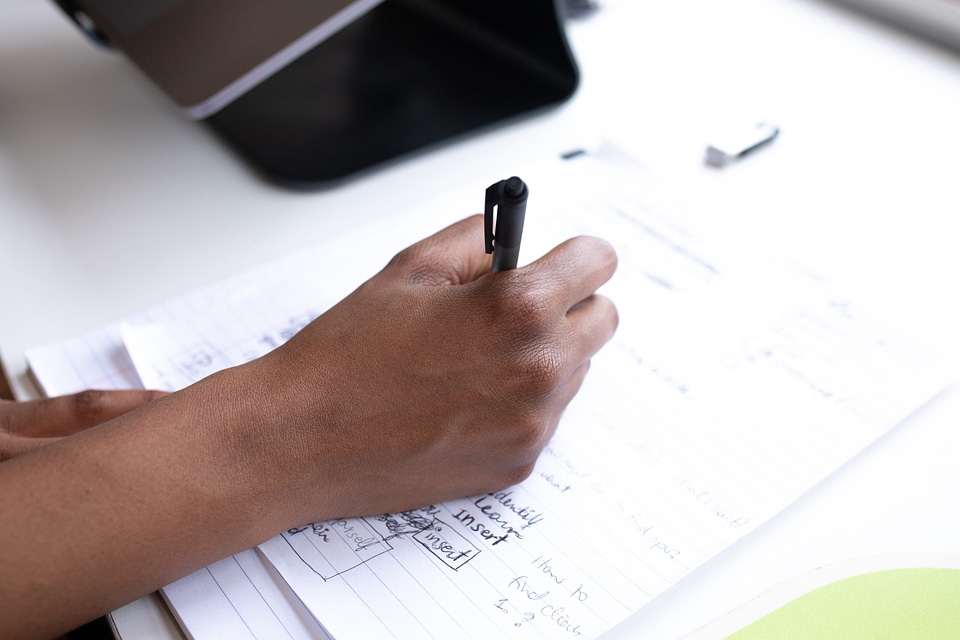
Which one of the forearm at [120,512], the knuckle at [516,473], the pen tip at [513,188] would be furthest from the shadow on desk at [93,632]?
the pen tip at [513,188]

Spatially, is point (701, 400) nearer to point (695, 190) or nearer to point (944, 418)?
point (944, 418)

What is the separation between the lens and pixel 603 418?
54 cm

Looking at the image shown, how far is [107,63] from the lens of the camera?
0.93 m

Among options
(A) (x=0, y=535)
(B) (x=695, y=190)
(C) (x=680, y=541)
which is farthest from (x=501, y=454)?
(B) (x=695, y=190)

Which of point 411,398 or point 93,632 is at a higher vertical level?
point 411,398

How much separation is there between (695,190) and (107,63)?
68 centimetres

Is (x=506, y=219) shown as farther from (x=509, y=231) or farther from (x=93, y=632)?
(x=93, y=632)

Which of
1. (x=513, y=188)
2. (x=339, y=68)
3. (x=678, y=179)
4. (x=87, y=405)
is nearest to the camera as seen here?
(x=513, y=188)

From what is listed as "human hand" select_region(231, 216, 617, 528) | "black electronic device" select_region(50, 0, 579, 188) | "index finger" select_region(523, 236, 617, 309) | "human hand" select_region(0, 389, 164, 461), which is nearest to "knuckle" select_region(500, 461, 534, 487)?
"human hand" select_region(231, 216, 617, 528)

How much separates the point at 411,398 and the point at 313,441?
0.06 metres

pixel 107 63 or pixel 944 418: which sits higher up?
pixel 107 63

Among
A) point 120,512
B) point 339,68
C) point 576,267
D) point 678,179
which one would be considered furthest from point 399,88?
point 120,512

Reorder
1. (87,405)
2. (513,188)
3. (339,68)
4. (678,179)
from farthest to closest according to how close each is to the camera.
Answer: (339,68), (678,179), (87,405), (513,188)

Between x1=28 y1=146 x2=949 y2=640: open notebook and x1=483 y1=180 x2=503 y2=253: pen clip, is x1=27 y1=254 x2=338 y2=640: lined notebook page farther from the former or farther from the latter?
x1=483 y1=180 x2=503 y2=253: pen clip
